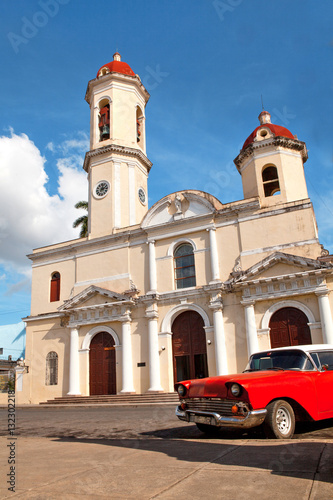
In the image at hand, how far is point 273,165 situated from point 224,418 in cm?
1735

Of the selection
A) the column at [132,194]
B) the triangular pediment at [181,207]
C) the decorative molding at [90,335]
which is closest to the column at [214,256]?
the triangular pediment at [181,207]

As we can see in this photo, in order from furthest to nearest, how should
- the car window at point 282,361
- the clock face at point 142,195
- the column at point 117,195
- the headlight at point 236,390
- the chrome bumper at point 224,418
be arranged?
the clock face at point 142,195 → the column at point 117,195 → the car window at point 282,361 → the headlight at point 236,390 → the chrome bumper at point 224,418

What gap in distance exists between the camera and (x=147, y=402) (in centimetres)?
1898

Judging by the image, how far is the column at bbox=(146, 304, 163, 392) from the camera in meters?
20.2

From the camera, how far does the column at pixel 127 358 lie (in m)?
20.8

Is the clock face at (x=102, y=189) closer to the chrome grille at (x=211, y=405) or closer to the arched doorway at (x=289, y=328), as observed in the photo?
the arched doorway at (x=289, y=328)

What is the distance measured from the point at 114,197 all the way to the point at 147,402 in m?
12.0

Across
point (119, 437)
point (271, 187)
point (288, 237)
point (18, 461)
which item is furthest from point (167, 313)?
point (18, 461)

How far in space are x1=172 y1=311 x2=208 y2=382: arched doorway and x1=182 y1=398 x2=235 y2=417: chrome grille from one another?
43.2ft

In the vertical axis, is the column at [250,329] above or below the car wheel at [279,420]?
above

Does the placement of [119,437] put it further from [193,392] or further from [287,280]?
[287,280]

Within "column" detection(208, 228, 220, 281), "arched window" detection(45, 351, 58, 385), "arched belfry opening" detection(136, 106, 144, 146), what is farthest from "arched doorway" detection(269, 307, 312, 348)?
"arched belfry opening" detection(136, 106, 144, 146)

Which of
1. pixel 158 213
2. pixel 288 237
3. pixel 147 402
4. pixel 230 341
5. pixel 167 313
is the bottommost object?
pixel 147 402

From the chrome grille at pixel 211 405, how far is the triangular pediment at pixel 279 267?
11.9 metres
